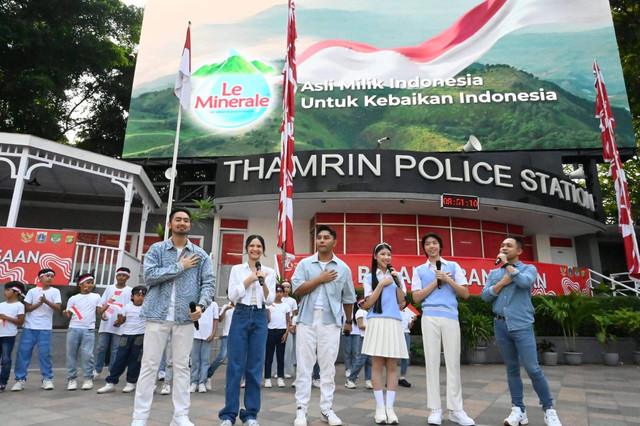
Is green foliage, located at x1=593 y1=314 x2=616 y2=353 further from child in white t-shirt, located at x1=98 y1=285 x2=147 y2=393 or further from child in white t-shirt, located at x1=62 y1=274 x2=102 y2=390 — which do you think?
child in white t-shirt, located at x1=62 y1=274 x2=102 y2=390

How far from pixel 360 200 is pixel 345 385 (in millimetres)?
8088

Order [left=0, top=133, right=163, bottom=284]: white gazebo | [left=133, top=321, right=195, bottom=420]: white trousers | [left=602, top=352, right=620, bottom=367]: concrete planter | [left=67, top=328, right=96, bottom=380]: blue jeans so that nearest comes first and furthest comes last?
[left=133, top=321, right=195, bottom=420]: white trousers
[left=67, top=328, right=96, bottom=380]: blue jeans
[left=602, top=352, right=620, bottom=367]: concrete planter
[left=0, top=133, right=163, bottom=284]: white gazebo

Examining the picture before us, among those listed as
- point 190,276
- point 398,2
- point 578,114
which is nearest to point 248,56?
point 398,2

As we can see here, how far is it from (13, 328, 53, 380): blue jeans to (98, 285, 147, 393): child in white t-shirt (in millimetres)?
860

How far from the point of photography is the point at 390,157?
14.4 m

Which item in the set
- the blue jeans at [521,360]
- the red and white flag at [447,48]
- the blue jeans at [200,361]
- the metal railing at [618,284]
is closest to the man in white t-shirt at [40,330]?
the blue jeans at [200,361]

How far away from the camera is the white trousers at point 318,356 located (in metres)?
3.96

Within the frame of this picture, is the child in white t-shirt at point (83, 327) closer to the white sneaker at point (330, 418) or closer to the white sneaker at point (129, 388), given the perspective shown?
the white sneaker at point (129, 388)

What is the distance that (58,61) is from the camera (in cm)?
2086

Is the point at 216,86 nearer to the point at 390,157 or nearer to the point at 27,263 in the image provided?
the point at 390,157

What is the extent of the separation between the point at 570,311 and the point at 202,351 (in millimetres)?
8457

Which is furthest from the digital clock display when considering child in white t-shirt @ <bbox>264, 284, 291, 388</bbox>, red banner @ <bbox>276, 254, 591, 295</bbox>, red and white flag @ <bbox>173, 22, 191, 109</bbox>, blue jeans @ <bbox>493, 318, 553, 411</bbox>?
blue jeans @ <bbox>493, 318, 553, 411</bbox>

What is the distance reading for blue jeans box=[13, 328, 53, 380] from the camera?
5766mm

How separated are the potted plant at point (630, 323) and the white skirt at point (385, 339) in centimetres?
838
